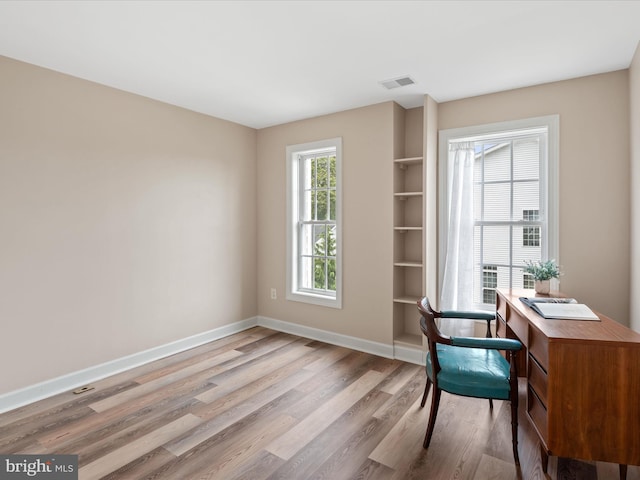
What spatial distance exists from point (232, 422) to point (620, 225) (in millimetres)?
3373

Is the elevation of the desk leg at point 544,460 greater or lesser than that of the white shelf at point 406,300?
lesser

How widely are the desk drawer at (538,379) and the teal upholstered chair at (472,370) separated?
12 centimetres

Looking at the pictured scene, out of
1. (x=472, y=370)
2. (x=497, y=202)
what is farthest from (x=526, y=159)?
(x=472, y=370)

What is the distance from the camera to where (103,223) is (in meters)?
3.18

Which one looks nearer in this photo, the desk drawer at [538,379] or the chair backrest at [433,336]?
the desk drawer at [538,379]

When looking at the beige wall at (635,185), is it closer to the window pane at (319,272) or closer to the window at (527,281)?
the window at (527,281)

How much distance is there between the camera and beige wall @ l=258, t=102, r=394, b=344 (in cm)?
371

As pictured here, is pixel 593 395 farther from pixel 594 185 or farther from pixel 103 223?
pixel 103 223

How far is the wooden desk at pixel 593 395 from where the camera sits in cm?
174

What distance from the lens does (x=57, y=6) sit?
2053 mm

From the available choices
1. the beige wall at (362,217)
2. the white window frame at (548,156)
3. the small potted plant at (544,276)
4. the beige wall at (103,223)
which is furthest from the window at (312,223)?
the small potted plant at (544,276)

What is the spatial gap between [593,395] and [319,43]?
105 inches

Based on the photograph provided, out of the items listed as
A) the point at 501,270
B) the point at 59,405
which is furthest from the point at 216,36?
the point at 501,270

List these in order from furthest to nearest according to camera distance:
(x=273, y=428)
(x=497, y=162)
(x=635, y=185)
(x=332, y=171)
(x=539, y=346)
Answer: (x=332, y=171), (x=497, y=162), (x=635, y=185), (x=273, y=428), (x=539, y=346)
